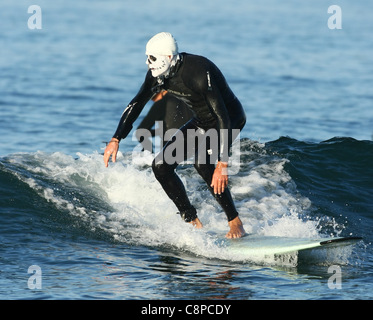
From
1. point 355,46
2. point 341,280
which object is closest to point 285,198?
point 341,280

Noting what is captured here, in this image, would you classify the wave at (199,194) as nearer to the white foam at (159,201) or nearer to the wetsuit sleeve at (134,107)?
the white foam at (159,201)

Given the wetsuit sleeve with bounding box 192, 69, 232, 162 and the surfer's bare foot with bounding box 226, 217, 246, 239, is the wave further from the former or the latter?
the wetsuit sleeve with bounding box 192, 69, 232, 162

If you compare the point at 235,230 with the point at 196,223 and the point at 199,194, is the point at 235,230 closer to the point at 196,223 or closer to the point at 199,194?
the point at 196,223

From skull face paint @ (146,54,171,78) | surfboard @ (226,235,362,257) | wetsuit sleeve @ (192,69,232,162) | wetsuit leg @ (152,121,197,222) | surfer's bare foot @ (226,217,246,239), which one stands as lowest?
surfboard @ (226,235,362,257)

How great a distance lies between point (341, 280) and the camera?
784 centimetres

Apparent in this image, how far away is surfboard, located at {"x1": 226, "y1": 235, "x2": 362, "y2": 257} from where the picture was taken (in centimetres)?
819

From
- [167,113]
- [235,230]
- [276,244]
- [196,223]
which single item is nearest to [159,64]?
[196,223]

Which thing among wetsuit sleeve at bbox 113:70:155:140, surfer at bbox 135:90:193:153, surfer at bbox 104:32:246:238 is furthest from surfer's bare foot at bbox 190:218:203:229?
surfer at bbox 135:90:193:153

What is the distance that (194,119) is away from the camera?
352 inches

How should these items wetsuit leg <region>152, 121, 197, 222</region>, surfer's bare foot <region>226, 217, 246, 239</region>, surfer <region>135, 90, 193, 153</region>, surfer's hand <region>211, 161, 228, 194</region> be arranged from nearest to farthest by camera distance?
surfer's hand <region>211, 161, 228, 194</region>
wetsuit leg <region>152, 121, 197, 222</region>
surfer's bare foot <region>226, 217, 246, 239</region>
surfer <region>135, 90, 193, 153</region>

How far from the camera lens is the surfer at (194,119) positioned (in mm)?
8328

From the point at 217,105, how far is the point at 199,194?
2867 millimetres

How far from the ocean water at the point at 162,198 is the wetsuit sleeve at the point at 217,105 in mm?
1295
